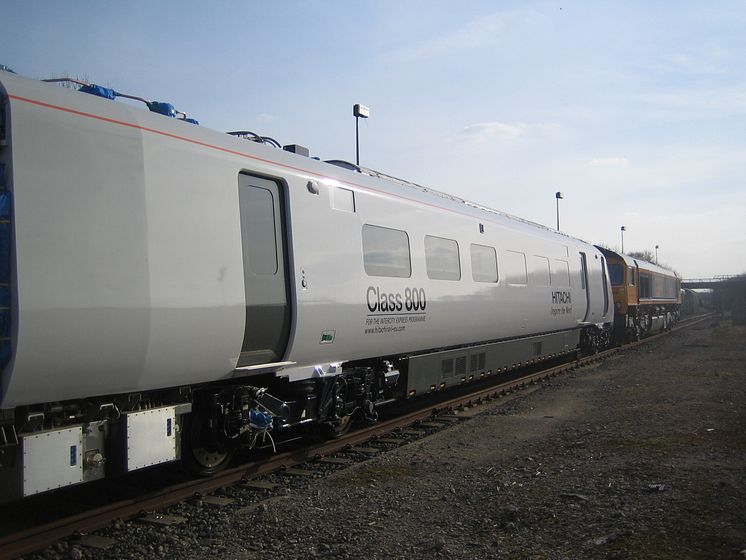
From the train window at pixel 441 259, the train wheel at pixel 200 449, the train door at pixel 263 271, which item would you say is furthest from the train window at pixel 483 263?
the train wheel at pixel 200 449

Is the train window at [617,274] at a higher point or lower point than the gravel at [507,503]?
higher

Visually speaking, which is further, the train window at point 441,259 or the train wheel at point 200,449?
the train window at point 441,259

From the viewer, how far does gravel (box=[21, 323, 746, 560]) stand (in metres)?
4.55

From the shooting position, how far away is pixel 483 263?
1050 cm

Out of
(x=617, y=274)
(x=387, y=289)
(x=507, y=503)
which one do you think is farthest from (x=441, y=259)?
(x=617, y=274)

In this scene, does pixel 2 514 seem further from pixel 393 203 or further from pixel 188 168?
pixel 393 203

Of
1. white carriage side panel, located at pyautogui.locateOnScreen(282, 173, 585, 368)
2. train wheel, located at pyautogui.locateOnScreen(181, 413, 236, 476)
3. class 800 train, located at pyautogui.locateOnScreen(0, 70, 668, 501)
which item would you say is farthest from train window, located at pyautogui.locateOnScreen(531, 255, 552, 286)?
train wheel, located at pyautogui.locateOnScreen(181, 413, 236, 476)

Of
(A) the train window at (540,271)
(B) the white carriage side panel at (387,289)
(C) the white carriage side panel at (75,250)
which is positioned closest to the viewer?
(C) the white carriage side panel at (75,250)

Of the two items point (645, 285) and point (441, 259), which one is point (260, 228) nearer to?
point (441, 259)

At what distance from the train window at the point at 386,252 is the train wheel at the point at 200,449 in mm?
2581

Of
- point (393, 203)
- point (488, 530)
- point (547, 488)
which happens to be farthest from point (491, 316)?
point (488, 530)

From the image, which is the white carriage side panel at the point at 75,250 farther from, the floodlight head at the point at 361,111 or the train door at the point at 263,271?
the floodlight head at the point at 361,111

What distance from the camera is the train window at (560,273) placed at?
14.0 meters

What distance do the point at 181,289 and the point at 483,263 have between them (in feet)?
20.9
